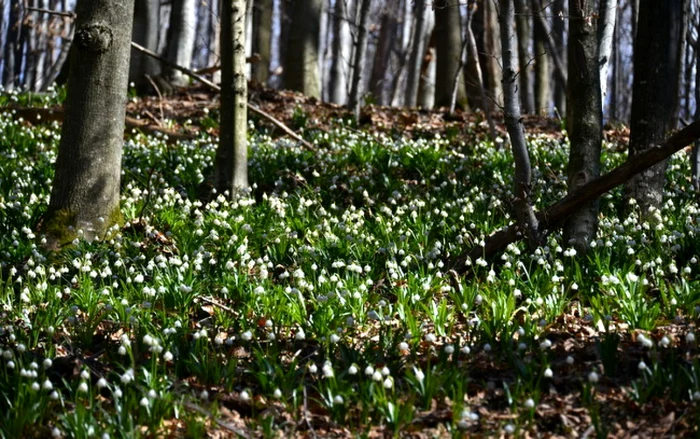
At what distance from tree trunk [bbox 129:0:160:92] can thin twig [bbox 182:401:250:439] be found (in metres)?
9.06

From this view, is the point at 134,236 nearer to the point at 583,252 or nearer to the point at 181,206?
the point at 181,206

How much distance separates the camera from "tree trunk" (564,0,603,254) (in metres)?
5.56

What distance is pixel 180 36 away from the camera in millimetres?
13008

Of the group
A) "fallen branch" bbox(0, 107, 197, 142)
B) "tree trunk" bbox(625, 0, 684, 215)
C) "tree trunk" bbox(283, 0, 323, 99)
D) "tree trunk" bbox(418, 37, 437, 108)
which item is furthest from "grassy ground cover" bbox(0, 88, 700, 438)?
"tree trunk" bbox(418, 37, 437, 108)

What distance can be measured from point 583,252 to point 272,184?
3474 millimetres

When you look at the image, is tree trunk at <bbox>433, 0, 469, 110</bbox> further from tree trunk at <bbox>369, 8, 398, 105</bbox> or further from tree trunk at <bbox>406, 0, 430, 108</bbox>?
tree trunk at <bbox>369, 8, 398, 105</bbox>

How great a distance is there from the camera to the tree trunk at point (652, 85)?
6.38 meters

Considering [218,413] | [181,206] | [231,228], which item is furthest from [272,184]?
[218,413]

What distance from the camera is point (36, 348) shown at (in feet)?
14.2

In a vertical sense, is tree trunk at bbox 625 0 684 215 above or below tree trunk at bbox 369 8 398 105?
below

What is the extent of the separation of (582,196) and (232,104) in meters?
3.33

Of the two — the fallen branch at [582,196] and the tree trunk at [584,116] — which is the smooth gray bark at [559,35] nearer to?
the tree trunk at [584,116]

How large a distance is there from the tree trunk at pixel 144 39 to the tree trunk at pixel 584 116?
7.81 meters

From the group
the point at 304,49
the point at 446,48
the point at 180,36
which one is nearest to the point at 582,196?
the point at 446,48
